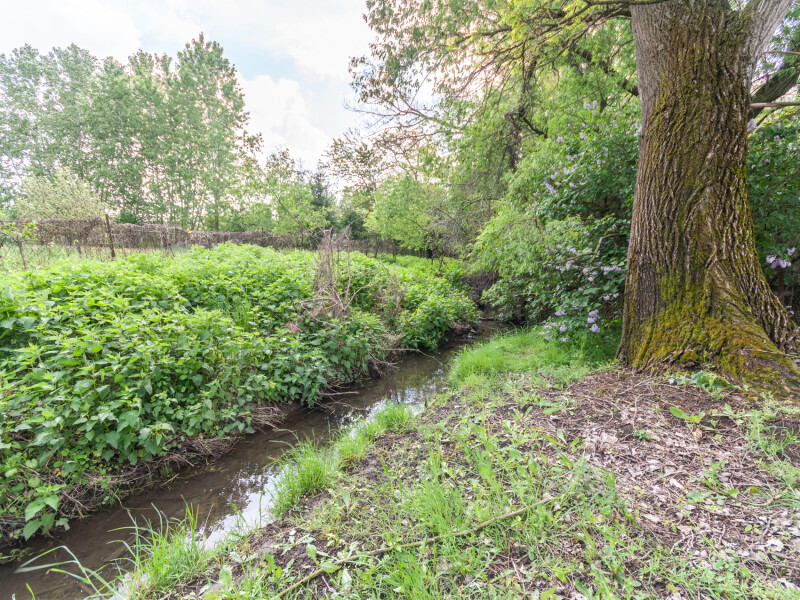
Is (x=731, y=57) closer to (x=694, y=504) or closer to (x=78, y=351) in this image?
(x=694, y=504)

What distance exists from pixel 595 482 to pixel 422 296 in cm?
712

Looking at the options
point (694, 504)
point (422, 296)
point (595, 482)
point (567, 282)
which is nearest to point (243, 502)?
point (595, 482)

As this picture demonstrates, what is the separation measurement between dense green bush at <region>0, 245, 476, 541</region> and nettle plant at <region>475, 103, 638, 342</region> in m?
3.21

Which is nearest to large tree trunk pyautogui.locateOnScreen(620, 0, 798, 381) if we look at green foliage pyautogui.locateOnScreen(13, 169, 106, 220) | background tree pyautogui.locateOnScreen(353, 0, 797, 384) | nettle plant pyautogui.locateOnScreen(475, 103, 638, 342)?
background tree pyautogui.locateOnScreen(353, 0, 797, 384)

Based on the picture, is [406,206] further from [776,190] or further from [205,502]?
[205,502]

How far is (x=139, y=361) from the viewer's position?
312 cm

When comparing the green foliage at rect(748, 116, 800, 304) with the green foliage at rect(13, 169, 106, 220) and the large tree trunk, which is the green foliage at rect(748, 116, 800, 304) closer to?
the large tree trunk

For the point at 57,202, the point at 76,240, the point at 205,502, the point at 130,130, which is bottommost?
the point at 205,502

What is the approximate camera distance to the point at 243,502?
2.94m

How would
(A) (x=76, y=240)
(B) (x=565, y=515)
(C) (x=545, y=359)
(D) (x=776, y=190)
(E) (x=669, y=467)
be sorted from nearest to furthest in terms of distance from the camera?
(B) (x=565, y=515)
(E) (x=669, y=467)
(D) (x=776, y=190)
(C) (x=545, y=359)
(A) (x=76, y=240)

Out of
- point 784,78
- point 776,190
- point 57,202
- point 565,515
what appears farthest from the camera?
point 57,202

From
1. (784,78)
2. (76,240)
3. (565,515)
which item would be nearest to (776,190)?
(784,78)

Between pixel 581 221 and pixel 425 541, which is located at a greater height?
pixel 581 221

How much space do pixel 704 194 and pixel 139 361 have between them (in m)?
5.43
